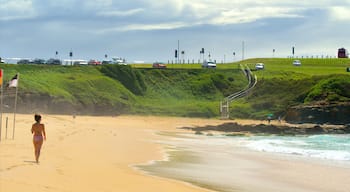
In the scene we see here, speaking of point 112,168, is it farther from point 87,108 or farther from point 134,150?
point 87,108

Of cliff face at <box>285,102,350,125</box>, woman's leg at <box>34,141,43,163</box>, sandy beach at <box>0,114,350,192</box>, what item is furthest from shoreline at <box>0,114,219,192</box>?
cliff face at <box>285,102,350,125</box>

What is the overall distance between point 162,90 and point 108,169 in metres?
55.7

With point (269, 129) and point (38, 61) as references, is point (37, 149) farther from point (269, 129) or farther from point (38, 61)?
point (38, 61)

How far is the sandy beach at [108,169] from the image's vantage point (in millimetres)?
15547

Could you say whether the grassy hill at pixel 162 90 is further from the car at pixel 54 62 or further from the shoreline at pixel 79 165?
the shoreline at pixel 79 165

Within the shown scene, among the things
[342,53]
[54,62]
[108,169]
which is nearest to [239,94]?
[54,62]

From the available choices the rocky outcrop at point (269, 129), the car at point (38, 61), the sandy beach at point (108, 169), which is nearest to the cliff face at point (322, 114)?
the rocky outcrop at point (269, 129)

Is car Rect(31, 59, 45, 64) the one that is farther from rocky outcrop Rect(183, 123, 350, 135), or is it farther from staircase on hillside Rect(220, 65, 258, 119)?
rocky outcrop Rect(183, 123, 350, 135)

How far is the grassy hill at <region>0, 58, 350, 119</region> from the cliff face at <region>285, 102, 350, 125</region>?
154 cm

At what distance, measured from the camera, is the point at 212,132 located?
5094 cm

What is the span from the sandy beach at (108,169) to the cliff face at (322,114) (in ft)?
93.0

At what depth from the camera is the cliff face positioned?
198 feet

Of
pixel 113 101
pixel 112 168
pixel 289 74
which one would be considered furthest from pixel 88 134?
pixel 289 74

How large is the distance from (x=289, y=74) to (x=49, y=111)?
35365 millimetres
